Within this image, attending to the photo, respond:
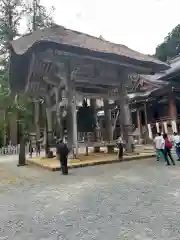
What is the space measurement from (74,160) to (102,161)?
1.18 m

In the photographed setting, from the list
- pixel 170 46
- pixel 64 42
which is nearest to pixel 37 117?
pixel 64 42

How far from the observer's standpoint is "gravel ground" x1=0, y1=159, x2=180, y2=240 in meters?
3.66

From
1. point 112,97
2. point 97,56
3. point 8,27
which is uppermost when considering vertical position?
point 8,27

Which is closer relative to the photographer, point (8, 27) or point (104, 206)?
point (104, 206)

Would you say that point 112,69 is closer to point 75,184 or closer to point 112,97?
point 112,97

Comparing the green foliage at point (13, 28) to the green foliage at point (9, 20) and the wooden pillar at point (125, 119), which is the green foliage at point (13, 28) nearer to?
the green foliage at point (9, 20)

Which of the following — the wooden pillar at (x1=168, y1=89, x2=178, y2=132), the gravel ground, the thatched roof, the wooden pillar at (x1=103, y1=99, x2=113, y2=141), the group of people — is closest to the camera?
the gravel ground

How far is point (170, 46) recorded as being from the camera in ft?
156

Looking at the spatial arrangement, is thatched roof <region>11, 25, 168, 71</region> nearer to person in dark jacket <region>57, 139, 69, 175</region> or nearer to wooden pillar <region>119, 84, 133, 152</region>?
wooden pillar <region>119, 84, 133, 152</region>

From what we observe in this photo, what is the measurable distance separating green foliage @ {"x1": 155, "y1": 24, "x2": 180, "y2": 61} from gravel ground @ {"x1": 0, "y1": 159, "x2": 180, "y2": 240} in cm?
4281

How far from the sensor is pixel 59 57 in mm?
11438

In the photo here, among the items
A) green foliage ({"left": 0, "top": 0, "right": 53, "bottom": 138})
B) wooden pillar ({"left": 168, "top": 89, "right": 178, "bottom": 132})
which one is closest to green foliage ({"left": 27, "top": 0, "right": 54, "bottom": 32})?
green foliage ({"left": 0, "top": 0, "right": 53, "bottom": 138})

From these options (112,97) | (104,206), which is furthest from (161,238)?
(112,97)

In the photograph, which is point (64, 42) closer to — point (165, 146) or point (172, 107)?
point (165, 146)
